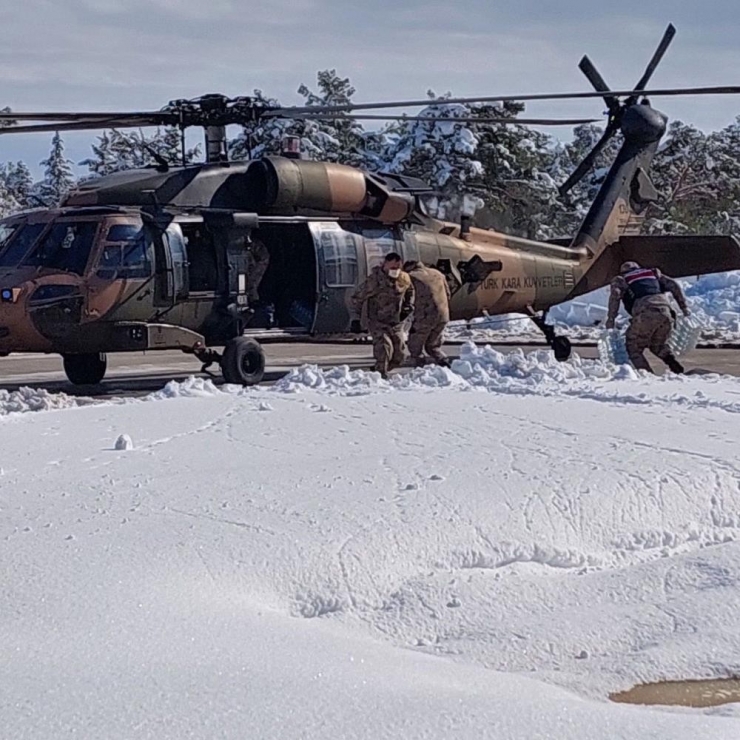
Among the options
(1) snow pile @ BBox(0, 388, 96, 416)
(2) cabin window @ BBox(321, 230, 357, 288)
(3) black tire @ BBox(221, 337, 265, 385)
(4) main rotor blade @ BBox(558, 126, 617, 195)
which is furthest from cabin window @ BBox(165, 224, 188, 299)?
(4) main rotor blade @ BBox(558, 126, 617, 195)

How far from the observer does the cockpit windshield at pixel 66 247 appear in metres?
12.5

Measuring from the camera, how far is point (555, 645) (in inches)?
178

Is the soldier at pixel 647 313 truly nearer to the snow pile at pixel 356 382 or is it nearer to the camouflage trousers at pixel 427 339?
the camouflage trousers at pixel 427 339

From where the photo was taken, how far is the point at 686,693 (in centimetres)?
416

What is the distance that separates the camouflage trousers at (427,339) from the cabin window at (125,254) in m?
2.94

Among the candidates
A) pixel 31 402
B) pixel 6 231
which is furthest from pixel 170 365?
pixel 31 402

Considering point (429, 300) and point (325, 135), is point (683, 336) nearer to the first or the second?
point (429, 300)

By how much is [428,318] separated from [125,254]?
3301 mm

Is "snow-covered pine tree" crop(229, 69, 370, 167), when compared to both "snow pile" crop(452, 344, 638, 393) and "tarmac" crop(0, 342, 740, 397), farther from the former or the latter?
"snow pile" crop(452, 344, 638, 393)

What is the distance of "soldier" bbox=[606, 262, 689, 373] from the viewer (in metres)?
12.6

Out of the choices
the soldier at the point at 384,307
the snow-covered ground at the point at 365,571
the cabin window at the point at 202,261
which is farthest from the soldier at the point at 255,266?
the snow-covered ground at the point at 365,571

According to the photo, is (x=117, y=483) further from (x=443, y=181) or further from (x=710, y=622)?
(x=443, y=181)

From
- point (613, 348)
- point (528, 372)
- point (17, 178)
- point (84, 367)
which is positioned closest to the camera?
point (528, 372)

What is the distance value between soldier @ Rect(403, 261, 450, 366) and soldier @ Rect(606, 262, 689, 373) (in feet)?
6.21
